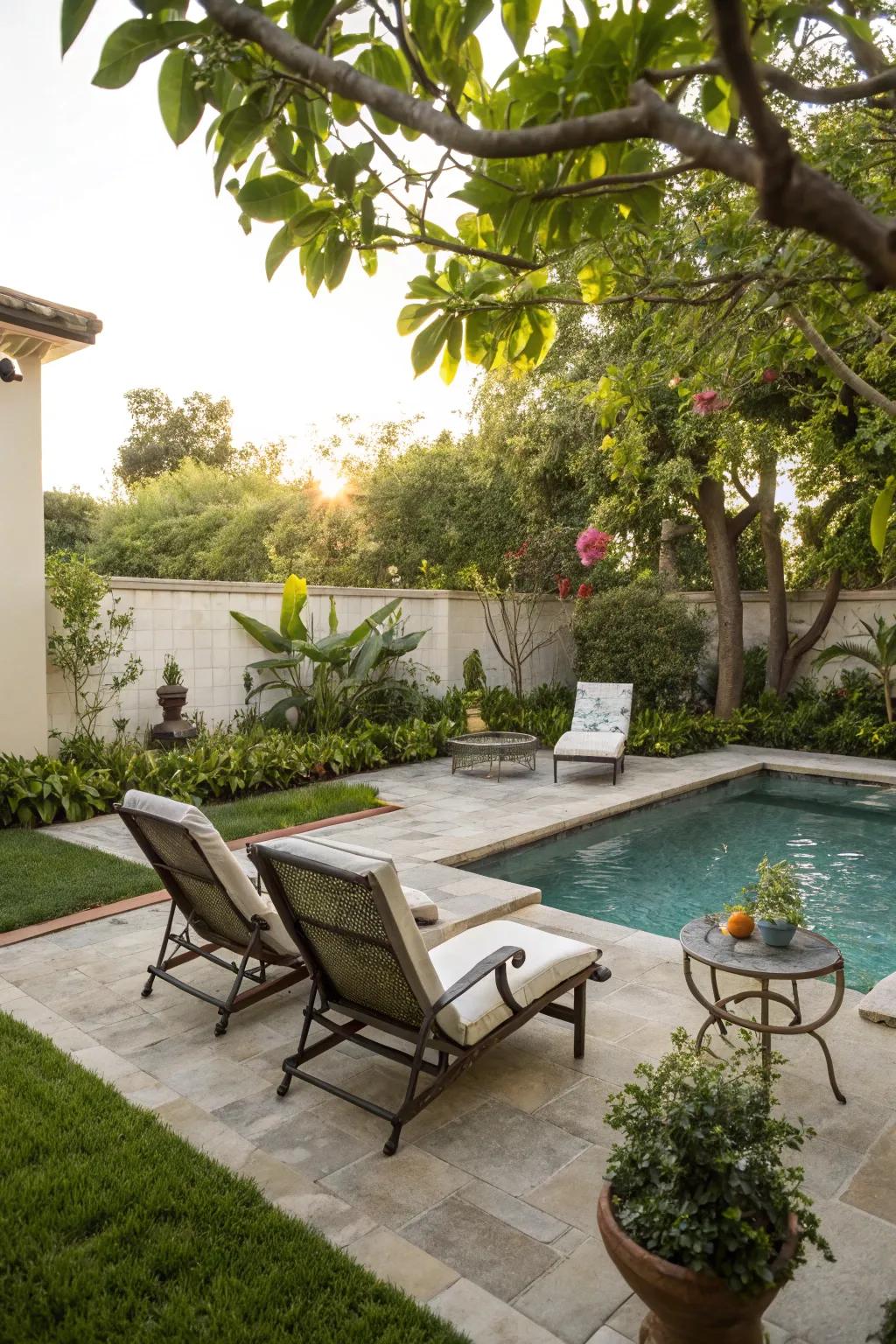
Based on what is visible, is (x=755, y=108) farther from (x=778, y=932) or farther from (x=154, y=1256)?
(x=778, y=932)

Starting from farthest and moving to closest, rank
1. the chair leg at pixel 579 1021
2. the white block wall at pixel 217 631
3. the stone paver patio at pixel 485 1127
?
the white block wall at pixel 217 631
the chair leg at pixel 579 1021
the stone paver patio at pixel 485 1127

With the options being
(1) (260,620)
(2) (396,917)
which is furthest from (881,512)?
(1) (260,620)

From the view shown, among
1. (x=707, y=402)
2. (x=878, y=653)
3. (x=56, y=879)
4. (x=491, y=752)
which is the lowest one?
(x=56, y=879)

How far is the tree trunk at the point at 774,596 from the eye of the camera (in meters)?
13.0

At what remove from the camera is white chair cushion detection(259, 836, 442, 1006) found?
3.08m

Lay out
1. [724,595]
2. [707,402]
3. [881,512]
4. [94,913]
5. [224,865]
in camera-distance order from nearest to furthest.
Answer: [881,512] → [224,865] → [94,913] → [707,402] → [724,595]

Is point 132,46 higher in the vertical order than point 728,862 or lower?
higher

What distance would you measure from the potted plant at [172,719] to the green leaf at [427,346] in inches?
326

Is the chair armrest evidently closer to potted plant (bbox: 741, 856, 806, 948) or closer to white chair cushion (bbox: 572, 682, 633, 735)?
potted plant (bbox: 741, 856, 806, 948)

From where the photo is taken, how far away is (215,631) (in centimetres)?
1081

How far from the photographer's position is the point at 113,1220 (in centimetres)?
263

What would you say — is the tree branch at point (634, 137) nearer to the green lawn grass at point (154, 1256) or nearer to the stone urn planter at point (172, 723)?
the green lawn grass at point (154, 1256)

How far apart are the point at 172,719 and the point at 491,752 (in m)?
3.67

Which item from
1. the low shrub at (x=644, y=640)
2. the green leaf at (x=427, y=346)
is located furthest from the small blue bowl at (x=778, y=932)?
the low shrub at (x=644, y=640)
